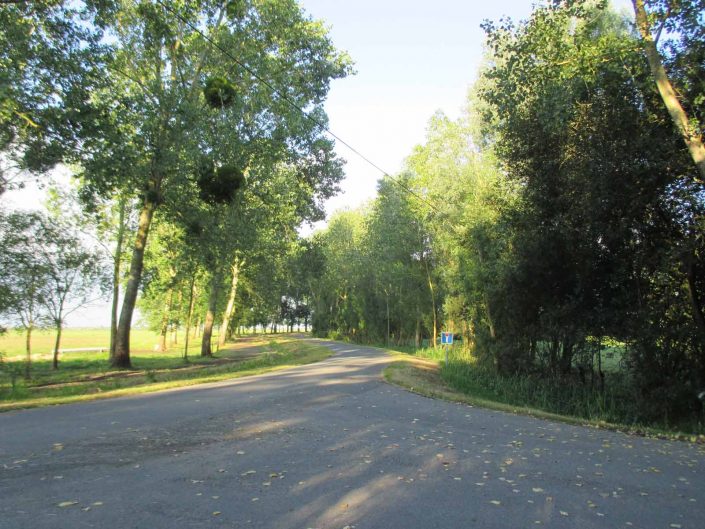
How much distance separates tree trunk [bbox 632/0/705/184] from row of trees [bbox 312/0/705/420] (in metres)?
0.03

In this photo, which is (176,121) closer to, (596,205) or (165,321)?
(596,205)

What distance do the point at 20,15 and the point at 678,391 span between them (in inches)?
732

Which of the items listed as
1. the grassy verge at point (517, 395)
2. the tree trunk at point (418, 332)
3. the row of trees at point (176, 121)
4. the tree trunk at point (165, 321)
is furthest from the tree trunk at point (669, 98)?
the tree trunk at point (418, 332)

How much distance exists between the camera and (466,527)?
395 centimetres

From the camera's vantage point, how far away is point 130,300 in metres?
18.5

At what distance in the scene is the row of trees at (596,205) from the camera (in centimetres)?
1064

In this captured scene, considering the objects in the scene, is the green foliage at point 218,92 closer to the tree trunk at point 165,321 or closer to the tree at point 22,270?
the tree at point 22,270

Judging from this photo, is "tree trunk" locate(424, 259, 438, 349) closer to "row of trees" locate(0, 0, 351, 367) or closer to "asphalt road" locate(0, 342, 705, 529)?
"row of trees" locate(0, 0, 351, 367)

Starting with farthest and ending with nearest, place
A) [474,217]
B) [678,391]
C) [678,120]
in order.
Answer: [474,217] < [678,391] < [678,120]

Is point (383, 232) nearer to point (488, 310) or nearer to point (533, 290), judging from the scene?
point (488, 310)

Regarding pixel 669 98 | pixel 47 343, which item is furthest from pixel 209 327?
pixel 47 343

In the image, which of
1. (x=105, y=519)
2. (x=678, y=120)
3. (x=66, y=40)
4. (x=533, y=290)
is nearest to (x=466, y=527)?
(x=105, y=519)

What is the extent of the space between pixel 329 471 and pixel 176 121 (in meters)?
13.5

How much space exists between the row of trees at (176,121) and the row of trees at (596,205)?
7890 millimetres
